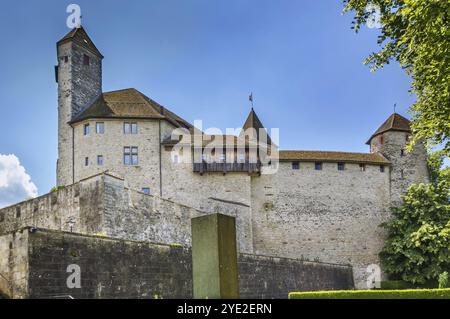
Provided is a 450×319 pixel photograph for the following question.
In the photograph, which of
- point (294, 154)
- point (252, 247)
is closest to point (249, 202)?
point (252, 247)

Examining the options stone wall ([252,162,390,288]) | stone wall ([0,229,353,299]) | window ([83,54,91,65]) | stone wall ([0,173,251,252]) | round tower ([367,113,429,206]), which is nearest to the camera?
stone wall ([0,229,353,299])

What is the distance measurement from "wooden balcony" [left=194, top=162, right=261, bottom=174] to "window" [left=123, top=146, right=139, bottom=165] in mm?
3991

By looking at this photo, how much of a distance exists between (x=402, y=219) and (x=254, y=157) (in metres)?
12.1

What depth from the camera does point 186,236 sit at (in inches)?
1025

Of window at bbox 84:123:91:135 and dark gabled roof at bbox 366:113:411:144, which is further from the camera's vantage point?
dark gabled roof at bbox 366:113:411:144

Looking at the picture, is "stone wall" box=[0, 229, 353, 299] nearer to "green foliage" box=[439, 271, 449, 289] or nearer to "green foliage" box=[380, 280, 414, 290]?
"green foliage" box=[439, 271, 449, 289]

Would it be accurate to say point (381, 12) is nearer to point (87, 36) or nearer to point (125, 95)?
point (125, 95)

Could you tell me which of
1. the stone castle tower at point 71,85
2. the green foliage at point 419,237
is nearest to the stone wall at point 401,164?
Answer: the green foliage at point 419,237

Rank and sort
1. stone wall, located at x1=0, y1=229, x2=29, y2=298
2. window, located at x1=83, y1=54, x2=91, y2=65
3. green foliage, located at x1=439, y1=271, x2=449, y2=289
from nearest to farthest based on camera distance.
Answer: stone wall, located at x1=0, y1=229, x2=29, y2=298
green foliage, located at x1=439, y1=271, x2=449, y2=289
window, located at x1=83, y1=54, x2=91, y2=65

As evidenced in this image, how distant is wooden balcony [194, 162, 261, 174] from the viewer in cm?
3619

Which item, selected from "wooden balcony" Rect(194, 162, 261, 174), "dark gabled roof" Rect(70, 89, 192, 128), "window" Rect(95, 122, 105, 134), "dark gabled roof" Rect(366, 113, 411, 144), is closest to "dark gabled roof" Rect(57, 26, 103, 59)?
"dark gabled roof" Rect(70, 89, 192, 128)

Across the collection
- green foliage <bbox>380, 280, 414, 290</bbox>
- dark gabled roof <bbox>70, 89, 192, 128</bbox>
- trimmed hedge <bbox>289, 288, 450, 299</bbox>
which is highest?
dark gabled roof <bbox>70, 89, 192, 128</bbox>

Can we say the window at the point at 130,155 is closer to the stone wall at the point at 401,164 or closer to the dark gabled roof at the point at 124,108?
the dark gabled roof at the point at 124,108

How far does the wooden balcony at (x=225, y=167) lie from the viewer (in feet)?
119
